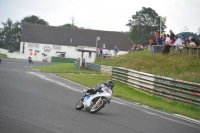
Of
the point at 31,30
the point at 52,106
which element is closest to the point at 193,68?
the point at 52,106

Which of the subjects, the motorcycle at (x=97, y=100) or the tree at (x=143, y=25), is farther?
the tree at (x=143, y=25)

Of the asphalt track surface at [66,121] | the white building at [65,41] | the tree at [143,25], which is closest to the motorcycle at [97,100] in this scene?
the asphalt track surface at [66,121]

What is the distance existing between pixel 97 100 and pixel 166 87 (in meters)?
8.02

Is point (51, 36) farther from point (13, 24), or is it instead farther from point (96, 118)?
point (96, 118)

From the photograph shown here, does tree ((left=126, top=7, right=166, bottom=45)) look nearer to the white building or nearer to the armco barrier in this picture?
the white building

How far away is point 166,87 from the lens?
1977 centimetres

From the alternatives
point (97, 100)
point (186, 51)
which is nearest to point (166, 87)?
point (186, 51)

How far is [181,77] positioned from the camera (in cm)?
2217

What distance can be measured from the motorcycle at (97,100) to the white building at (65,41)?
7641cm

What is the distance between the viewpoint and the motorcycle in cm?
1239

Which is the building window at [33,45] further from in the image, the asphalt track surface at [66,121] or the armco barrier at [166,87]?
the asphalt track surface at [66,121]

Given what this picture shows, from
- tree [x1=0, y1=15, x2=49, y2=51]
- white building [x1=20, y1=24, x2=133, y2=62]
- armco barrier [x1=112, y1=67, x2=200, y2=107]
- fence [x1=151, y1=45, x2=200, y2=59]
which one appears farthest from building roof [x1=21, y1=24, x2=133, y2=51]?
armco barrier [x1=112, y1=67, x2=200, y2=107]

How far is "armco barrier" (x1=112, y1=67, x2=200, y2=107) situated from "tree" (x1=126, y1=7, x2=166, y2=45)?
7758 centimetres

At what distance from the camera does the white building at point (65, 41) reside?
90.9 metres
